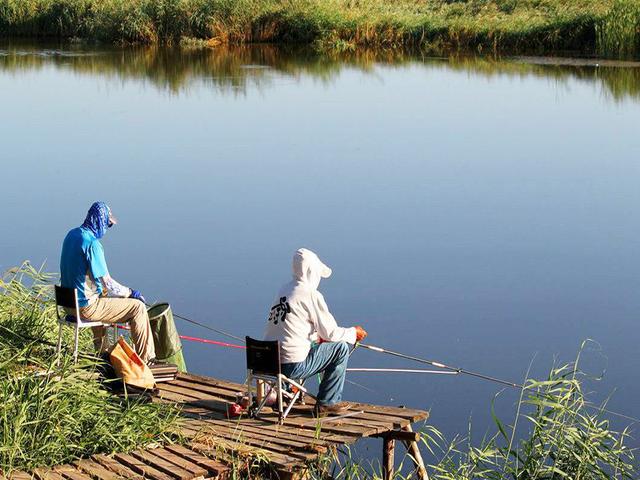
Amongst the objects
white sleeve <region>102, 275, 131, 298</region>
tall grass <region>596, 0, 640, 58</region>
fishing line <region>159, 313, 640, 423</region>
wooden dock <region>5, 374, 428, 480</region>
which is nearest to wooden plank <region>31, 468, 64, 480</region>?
wooden dock <region>5, 374, 428, 480</region>

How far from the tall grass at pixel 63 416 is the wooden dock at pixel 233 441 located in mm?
82

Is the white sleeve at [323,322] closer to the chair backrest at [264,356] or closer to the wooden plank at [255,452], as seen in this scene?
the chair backrest at [264,356]

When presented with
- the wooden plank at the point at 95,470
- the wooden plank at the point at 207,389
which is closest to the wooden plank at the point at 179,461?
the wooden plank at the point at 95,470

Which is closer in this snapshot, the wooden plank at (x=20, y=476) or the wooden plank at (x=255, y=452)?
the wooden plank at (x=20, y=476)

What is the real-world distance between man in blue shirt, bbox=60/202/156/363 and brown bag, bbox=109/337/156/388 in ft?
1.18

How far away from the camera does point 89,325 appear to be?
6238mm

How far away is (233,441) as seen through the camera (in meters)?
5.29

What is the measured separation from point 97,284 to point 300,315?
130cm

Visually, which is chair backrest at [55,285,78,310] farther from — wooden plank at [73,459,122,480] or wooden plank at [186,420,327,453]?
wooden plank at [73,459,122,480]

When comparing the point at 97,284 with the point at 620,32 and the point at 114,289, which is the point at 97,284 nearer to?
the point at 114,289

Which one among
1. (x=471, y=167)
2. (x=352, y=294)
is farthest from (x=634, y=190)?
(x=352, y=294)

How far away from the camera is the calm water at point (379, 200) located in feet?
29.0

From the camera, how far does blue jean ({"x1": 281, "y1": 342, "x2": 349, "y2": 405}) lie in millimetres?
5547

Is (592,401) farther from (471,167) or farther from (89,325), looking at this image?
(471,167)
